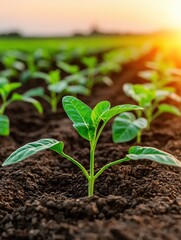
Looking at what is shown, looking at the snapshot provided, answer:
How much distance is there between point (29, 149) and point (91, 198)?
1.49 ft

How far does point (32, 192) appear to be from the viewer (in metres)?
3.08

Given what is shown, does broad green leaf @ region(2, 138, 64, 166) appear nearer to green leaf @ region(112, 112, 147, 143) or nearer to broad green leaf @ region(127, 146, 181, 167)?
broad green leaf @ region(127, 146, 181, 167)

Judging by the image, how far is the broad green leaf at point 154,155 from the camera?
7.92 ft

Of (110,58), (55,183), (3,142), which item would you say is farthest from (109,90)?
(55,183)

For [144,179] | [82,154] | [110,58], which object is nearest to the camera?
[144,179]

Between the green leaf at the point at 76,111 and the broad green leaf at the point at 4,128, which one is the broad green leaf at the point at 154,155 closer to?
the green leaf at the point at 76,111

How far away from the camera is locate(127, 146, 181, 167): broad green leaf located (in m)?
2.41

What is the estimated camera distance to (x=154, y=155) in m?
2.48

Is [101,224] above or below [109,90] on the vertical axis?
below

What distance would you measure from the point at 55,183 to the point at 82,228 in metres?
1.06

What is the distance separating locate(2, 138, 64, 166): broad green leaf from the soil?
12.2 inches

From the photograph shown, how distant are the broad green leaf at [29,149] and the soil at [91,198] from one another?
31cm

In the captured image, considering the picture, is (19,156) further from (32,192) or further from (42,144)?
(32,192)

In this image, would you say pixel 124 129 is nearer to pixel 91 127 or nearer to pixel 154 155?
pixel 91 127
